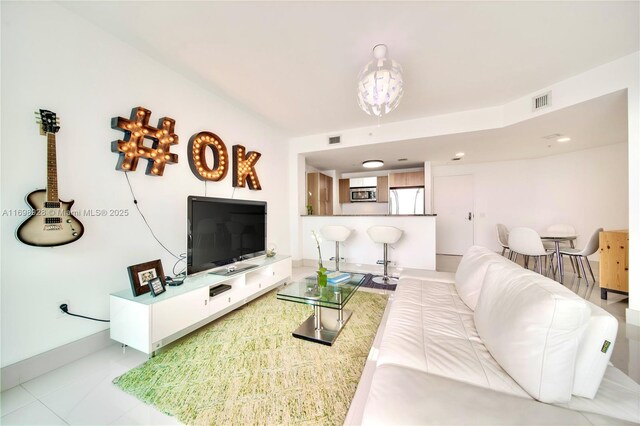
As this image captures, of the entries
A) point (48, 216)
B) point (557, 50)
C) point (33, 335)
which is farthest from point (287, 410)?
point (557, 50)

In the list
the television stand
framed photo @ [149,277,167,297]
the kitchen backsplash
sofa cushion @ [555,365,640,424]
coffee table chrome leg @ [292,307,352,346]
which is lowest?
coffee table chrome leg @ [292,307,352,346]

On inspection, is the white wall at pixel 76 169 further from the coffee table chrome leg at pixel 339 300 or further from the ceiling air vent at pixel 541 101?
the ceiling air vent at pixel 541 101

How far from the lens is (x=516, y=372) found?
97 centimetres

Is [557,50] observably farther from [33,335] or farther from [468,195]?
[33,335]

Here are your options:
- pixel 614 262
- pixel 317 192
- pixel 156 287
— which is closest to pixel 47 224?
pixel 156 287

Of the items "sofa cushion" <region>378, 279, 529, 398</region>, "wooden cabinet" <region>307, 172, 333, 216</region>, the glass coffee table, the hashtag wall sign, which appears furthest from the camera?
"wooden cabinet" <region>307, 172, 333, 216</region>

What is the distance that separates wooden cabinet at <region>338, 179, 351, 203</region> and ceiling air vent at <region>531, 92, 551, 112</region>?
4391mm

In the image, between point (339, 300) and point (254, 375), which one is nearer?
point (254, 375)

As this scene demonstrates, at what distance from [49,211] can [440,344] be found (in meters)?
2.70

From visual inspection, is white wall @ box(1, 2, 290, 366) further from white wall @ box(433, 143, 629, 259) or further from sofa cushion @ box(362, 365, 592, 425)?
white wall @ box(433, 143, 629, 259)

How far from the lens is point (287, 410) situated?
1.27 meters

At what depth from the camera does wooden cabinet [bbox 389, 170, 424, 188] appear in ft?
18.9

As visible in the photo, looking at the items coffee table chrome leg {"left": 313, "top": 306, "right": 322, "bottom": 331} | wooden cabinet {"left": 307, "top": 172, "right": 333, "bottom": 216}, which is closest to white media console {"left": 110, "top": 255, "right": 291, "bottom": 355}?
coffee table chrome leg {"left": 313, "top": 306, "right": 322, "bottom": 331}

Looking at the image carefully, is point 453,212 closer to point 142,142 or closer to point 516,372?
point 516,372
